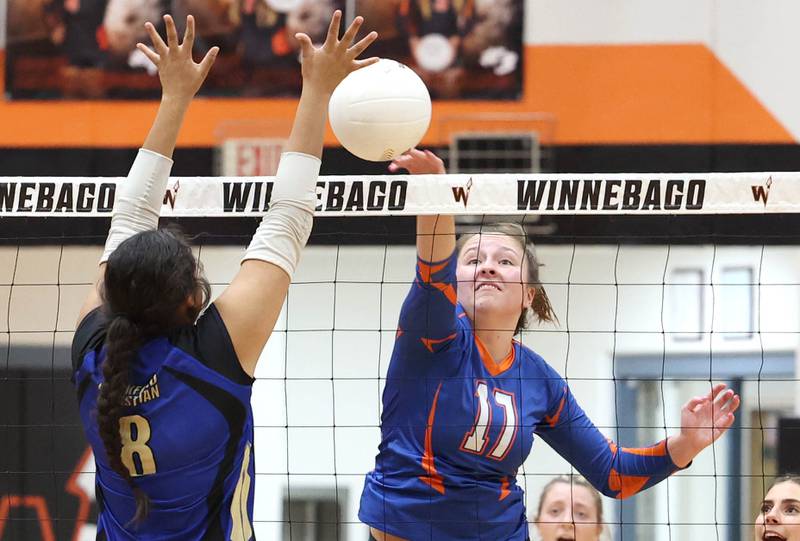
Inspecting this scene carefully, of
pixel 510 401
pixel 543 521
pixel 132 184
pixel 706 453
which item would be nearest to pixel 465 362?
pixel 510 401

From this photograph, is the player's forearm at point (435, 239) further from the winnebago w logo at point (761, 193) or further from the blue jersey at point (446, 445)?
the winnebago w logo at point (761, 193)

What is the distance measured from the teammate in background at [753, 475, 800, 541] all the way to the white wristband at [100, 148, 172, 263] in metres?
2.52

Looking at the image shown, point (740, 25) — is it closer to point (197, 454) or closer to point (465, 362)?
point (465, 362)

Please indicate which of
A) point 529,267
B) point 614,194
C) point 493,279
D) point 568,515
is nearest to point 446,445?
point 493,279

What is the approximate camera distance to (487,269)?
12.3 feet

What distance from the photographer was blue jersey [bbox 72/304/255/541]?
238 centimetres

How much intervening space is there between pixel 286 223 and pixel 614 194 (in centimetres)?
161

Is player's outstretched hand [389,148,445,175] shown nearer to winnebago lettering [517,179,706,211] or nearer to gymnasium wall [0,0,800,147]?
winnebago lettering [517,179,706,211]

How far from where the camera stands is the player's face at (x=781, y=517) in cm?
420

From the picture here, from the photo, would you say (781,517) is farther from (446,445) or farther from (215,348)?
(215,348)

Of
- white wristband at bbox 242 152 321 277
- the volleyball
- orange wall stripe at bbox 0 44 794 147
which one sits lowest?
white wristband at bbox 242 152 321 277

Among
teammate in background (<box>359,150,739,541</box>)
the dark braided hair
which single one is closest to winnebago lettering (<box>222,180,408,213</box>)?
teammate in background (<box>359,150,739,541</box>)

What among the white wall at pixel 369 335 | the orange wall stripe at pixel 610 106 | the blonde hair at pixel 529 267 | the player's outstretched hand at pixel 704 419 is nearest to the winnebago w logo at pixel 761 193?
the player's outstretched hand at pixel 704 419

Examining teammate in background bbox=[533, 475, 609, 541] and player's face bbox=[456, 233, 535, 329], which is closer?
player's face bbox=[456, 233, 535, 329]
